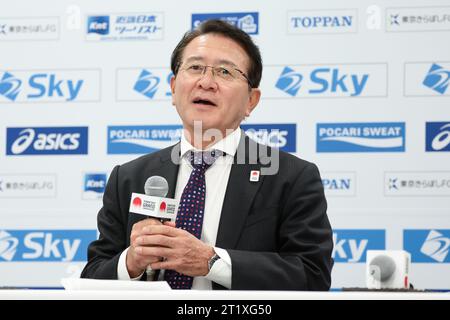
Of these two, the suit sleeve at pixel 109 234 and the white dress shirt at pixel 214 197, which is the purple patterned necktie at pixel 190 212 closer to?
the white dress shirt at pixel 214 197

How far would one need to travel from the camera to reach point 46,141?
5.09 m

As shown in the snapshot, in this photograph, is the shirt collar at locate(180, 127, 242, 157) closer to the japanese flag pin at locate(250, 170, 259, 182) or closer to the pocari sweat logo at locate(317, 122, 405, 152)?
the japanese flag pin at locate(250, 170, 259, 182)

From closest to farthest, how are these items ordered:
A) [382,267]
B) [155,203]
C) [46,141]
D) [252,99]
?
[155,203], [252,99], [382,267], [46,141]

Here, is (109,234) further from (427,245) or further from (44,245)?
(427,245)

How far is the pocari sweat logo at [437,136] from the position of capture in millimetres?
4762

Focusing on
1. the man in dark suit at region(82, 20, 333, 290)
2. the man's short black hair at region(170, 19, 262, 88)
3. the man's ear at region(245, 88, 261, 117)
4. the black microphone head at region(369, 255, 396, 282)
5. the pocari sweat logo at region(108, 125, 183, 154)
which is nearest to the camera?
the man in dark suit at region(82, 20, 333, 290)

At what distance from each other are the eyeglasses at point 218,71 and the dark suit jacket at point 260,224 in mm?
266

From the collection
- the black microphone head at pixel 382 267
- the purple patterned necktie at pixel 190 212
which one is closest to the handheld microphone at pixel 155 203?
the purple patterned necktie at pixel 190 212

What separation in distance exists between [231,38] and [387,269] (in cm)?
129

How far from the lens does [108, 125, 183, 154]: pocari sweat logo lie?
497 cm

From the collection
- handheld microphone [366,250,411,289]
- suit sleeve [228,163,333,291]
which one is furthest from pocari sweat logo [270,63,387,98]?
suit sleeve [228,163,333,291]

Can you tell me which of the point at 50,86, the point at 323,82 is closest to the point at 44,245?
the point at 50,86

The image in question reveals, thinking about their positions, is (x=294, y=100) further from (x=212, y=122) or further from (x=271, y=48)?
(x=212, y=122)
